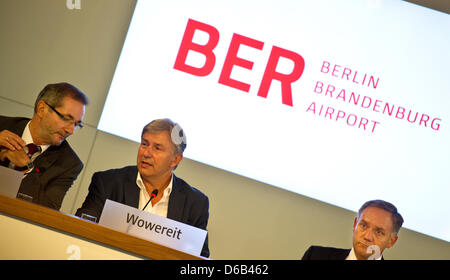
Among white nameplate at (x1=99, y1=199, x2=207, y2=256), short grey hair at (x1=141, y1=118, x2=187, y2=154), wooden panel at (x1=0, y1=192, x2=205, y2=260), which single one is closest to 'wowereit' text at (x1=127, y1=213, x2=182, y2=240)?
white nameplate at (x1=99, y1=199, x2=207, y2=256)

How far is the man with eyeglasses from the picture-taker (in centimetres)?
263

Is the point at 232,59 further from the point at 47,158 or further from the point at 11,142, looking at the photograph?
the point at 11,142

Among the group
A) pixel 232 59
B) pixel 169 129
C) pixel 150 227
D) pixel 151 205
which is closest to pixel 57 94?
pixel 169 129

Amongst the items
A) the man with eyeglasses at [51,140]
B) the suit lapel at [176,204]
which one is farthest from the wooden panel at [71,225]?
the suit lapel at [176,204]

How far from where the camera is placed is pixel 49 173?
269cm

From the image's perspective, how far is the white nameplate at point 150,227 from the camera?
76.9 inches

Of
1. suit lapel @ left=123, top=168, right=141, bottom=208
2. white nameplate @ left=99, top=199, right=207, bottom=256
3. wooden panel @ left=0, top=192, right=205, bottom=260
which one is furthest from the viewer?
suit lapel @ left=123, top=168, right=141, bottom=208

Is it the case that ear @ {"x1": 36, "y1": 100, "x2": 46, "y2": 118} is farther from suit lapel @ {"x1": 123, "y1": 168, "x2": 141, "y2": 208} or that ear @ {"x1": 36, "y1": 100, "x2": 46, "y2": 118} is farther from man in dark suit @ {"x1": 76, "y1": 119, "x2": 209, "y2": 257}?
suit lapel @ {"x1": 123, "y1": 168, "x2": 141, "y2": 208}

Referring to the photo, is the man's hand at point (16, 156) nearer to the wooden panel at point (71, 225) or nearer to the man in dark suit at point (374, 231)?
the wooden panel at point (71, 225)

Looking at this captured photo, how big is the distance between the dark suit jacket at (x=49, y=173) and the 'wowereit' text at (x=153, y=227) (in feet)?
2.63

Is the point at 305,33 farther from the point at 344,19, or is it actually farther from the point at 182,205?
the point at 182,205
